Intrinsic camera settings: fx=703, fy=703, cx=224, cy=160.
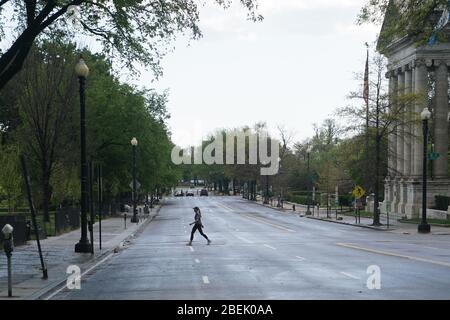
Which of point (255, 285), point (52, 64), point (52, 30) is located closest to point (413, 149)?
point (52, 64)

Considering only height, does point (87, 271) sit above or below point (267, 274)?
below

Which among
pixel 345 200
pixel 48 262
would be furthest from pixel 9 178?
pixel 345 200

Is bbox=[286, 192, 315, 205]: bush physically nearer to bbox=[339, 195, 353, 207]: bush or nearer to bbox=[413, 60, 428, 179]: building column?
bbox=[339, 195, 353, 207]: bush

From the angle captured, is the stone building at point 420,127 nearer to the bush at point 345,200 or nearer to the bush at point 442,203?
the bush at point 442,203

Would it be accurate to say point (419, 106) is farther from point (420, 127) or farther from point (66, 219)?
point (66, 219)

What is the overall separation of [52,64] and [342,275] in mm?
35591

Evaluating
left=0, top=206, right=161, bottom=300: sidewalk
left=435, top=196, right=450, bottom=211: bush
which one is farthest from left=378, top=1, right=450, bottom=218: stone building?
left=0, top=206, right=161, bottom=300: sidewalk

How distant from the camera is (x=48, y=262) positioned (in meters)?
22.9

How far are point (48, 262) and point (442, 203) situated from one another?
4294cm

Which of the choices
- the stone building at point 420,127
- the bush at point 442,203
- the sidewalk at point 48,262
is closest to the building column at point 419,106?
the stone building at point 420,127

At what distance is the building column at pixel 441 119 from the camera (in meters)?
61.4

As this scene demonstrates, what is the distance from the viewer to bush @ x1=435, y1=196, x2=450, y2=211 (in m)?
57.7

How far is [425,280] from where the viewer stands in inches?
656
